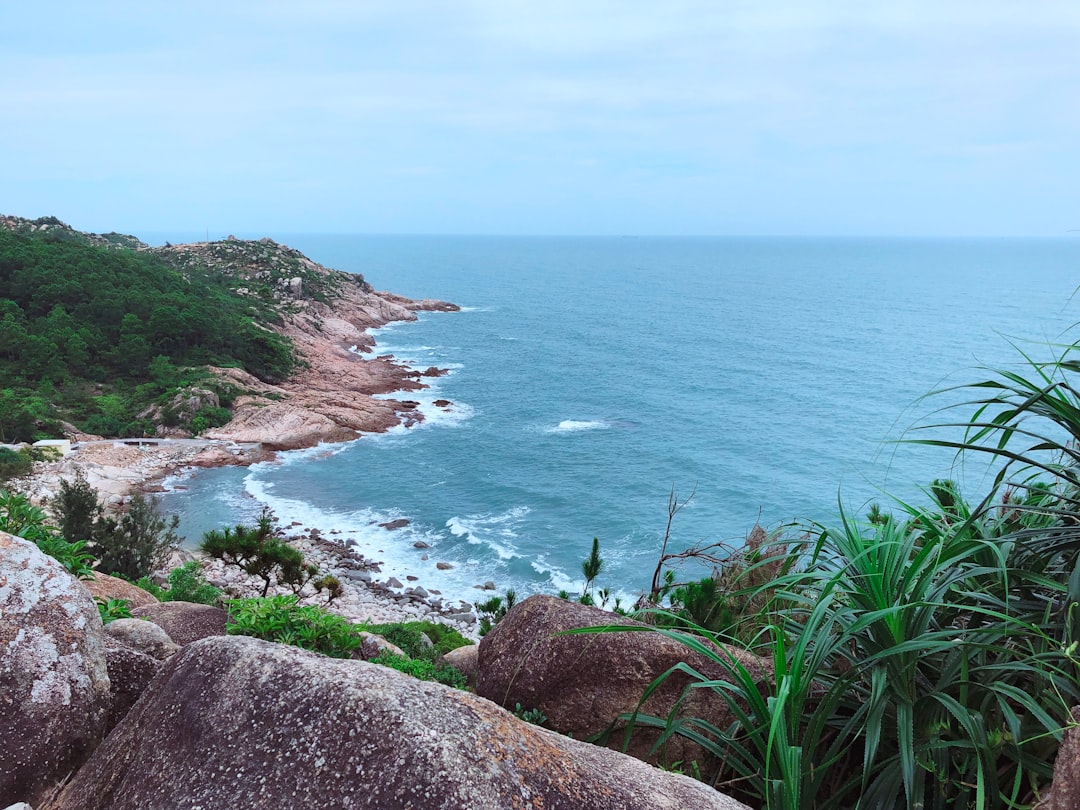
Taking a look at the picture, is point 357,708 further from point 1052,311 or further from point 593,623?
point 1052,311

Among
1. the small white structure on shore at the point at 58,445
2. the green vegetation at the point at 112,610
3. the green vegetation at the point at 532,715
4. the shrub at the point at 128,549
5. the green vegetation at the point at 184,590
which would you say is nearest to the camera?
the green vegetation at the point at 112,610

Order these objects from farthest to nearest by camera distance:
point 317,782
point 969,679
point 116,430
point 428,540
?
point 116,430, point 428,540, point 969,679, point 317,782

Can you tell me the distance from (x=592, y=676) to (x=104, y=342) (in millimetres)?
53513

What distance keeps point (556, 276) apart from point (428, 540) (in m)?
131

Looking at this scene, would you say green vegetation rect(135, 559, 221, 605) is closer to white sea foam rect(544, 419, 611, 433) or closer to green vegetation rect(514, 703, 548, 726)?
green vegetation rect(514, 703, 548, 726)

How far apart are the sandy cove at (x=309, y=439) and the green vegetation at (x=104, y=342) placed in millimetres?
2300

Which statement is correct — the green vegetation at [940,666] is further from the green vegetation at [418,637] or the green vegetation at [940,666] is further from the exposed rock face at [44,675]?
the green vegetation at [418,637]

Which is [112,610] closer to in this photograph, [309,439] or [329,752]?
[329,752]

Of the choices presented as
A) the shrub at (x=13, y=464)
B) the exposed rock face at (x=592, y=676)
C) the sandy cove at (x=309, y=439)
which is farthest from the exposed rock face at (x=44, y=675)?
the shrub at (x=13, y=464)

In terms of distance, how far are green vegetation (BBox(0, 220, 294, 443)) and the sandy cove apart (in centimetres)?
230

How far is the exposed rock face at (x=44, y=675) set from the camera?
3.66 m

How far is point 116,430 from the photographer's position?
4228 centimetres

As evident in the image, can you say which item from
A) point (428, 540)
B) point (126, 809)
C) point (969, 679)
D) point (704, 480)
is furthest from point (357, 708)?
point (704, 480)

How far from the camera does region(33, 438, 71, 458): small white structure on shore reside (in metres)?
37.1
